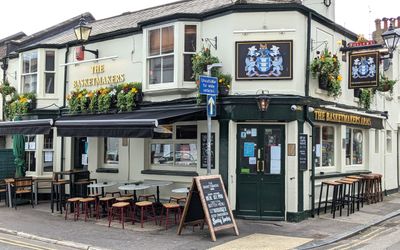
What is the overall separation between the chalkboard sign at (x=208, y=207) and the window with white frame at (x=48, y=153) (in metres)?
7.94

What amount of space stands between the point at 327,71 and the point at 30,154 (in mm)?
11043

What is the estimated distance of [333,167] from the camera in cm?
1438

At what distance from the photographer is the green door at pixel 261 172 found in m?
11.9

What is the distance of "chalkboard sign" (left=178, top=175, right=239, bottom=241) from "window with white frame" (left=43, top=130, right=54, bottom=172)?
7.94 meters

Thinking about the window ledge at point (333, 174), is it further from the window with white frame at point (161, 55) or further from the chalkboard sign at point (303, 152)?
the window with white frame at point (161, 55)

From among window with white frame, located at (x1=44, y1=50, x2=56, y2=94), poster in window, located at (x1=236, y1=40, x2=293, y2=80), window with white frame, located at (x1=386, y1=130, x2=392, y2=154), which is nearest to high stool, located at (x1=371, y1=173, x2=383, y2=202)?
window with white frame, located at (x1=386, y1=130, x2=392, y2=154)

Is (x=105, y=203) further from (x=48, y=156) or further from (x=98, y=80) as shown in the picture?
(x=48, y=156)

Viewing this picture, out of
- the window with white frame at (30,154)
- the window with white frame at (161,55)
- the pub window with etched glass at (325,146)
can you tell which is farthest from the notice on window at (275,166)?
the window with white frame at (30,154)

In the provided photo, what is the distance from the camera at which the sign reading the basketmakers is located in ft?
43.7

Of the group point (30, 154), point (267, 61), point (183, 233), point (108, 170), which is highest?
point (267, 61)

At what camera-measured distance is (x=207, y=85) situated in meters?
10.2

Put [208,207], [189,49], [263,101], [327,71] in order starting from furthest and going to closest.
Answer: [189,49], [327,71], [263,101], [208,207]

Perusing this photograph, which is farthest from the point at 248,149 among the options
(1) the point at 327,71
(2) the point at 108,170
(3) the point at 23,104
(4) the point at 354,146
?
(3) the point at 23,104

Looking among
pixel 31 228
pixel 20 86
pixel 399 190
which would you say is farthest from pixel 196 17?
pixel 399 190
